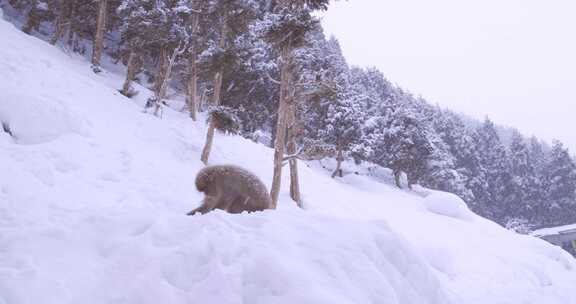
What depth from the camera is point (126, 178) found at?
1082cm

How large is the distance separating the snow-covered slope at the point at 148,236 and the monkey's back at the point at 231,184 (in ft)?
2.35

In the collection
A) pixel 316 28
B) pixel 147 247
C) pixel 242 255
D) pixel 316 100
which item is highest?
pixel 316 28

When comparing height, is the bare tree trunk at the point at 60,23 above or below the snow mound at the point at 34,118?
above

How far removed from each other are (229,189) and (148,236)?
218 centimetres

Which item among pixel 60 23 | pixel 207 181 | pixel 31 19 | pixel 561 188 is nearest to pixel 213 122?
pixel 207 181

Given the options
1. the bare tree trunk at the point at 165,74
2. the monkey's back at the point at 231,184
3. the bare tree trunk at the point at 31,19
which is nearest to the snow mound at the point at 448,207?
the bare tree trunk at the point at 165,74

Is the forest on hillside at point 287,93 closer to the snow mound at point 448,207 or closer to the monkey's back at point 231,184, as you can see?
the monkey's back at point 231,184

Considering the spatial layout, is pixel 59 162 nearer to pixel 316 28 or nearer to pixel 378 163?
pixel 316 28

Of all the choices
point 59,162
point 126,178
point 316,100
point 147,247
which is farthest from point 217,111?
point 147,247

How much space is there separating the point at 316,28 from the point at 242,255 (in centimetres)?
1095

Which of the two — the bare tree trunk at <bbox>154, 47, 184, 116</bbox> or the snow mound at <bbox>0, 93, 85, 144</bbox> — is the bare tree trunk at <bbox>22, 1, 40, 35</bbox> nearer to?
the bare tree trunk at <bbox>154, 47, 184, 116</bbox>

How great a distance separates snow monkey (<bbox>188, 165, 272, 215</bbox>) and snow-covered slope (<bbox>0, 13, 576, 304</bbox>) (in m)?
0.72

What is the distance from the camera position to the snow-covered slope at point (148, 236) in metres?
3.61

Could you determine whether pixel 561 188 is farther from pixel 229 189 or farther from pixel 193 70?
pixel 229 189
